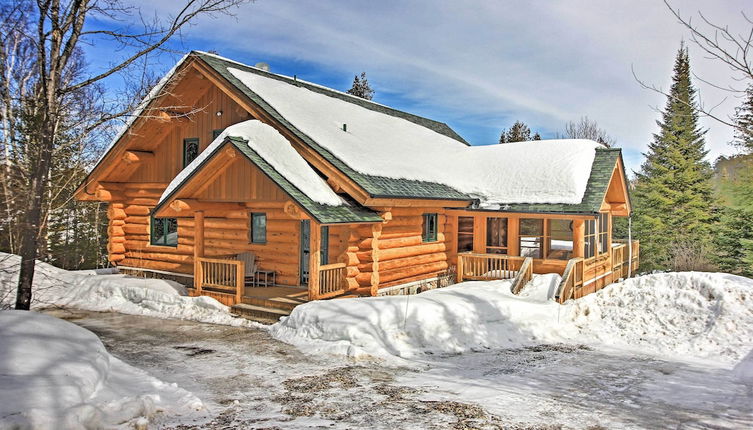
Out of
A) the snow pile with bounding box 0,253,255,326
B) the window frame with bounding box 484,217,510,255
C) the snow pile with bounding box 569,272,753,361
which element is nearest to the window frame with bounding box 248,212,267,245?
the snow pile with bounding box 0,253,255,326

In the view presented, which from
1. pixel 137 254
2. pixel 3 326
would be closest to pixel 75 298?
pixel 137 254

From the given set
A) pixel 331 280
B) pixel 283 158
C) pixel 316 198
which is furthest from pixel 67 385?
pixel 283 158

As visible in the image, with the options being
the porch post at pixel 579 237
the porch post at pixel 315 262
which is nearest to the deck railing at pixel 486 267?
the porch post at pixel 579 237

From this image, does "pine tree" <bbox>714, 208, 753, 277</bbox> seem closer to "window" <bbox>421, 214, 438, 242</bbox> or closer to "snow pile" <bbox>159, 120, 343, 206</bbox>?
"window" <bbox>421, 214, 438, 242</bbox>

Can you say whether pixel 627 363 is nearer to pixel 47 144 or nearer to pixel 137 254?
pixel 47 144

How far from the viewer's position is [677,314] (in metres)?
12.6

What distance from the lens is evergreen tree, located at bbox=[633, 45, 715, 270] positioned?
26609mm

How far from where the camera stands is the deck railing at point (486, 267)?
15812 millimetres

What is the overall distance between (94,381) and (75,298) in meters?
10.5

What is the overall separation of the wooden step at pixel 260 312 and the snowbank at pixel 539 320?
0.87m

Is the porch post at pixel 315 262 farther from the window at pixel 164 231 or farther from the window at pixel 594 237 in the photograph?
the window at pixel 594 237

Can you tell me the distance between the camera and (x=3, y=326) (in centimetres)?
652

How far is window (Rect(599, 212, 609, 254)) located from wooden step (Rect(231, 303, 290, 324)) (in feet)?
40.6

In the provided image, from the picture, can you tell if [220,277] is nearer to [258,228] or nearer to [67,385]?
[258,228]
